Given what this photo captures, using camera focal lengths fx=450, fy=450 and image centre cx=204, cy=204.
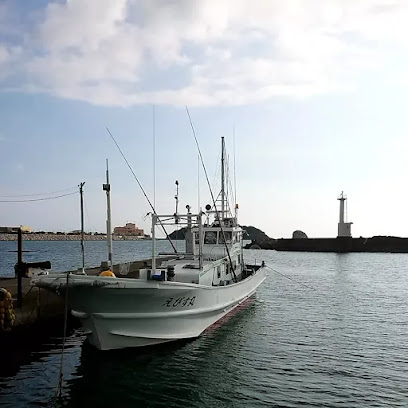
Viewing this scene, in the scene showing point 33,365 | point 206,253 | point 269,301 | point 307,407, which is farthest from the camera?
point 269,301

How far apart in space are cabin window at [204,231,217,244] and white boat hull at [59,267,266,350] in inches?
292

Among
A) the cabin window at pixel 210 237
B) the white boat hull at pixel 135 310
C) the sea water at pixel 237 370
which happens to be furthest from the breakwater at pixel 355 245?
the white boat hull at pixel 135 310

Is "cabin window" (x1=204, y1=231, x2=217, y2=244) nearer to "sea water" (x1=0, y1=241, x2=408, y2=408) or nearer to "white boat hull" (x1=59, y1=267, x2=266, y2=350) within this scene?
"sea water" (x1=0, y1=241, x2=408, y2=408)

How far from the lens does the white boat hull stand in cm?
1427

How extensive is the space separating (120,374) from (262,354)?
18.1 feet

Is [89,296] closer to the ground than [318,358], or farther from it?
farther from it

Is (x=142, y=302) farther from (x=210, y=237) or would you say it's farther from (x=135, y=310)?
(x=210, y=237)

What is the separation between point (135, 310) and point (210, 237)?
9.92 meters

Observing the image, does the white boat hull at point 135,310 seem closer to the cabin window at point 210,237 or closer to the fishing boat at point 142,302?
the fishing boat at point 142,302

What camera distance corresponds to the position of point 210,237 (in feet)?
79.6

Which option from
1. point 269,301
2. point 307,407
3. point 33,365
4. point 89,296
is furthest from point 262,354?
point 269,301

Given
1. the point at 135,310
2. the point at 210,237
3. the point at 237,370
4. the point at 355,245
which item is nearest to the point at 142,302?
the point at 135,310

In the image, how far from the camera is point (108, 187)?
17.2m

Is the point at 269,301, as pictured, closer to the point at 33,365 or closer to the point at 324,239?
the point at 33,365
